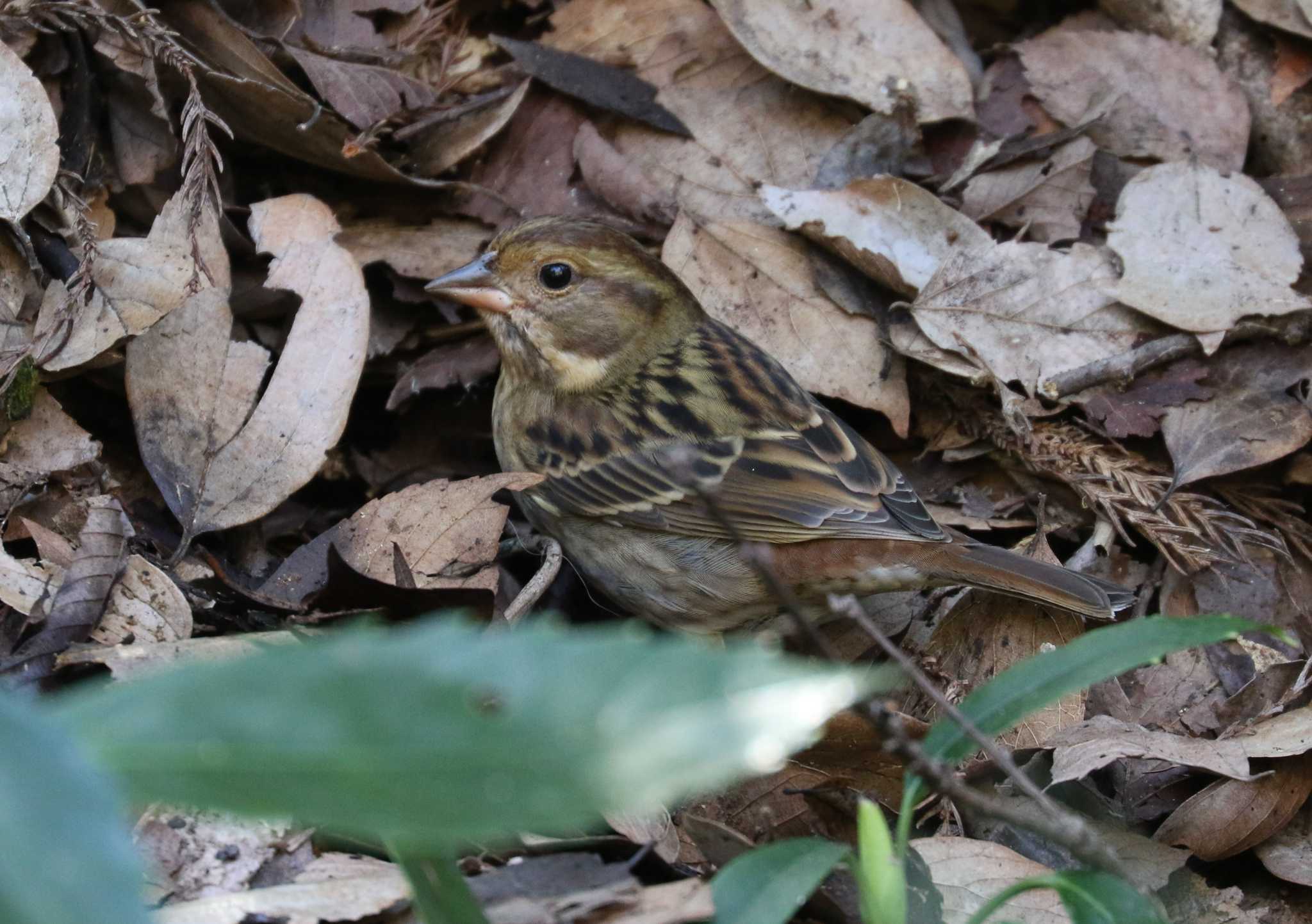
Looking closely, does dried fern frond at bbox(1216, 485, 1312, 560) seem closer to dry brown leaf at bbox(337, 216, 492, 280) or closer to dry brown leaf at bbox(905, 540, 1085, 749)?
dry brown leaf at bbox(905, 540, 1085, 749)

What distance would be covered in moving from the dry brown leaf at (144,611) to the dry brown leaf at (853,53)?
295 cm

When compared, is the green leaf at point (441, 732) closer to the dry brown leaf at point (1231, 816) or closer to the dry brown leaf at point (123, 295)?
the dry brown leaf at point (1231, 816)

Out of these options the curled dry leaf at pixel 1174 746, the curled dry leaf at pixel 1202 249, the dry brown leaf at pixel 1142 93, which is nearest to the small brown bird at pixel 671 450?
the curled dry leaf at pixel 1174 746

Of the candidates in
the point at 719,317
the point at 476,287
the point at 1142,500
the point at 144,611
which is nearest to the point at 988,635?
the point at 1142,500

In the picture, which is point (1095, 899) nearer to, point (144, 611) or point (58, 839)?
point (58, 839)

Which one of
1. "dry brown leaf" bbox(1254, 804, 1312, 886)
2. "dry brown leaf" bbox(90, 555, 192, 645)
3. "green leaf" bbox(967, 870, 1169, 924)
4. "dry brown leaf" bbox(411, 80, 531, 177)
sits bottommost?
"dry brown leaf" bbox(1254, 804, 1312, 886)

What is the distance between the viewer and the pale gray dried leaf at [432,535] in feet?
12.5

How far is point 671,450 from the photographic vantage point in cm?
420

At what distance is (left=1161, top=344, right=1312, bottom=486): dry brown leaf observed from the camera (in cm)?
434

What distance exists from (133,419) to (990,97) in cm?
341

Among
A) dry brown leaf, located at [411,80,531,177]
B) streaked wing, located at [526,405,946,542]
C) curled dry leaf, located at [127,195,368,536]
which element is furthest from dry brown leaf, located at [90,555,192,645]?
dry brown leaf, located at [411,80,531,177]

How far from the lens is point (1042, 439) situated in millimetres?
4422

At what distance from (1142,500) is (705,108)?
2206 mm

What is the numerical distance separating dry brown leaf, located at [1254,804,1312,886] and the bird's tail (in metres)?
0.71
